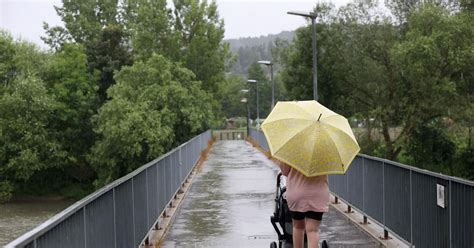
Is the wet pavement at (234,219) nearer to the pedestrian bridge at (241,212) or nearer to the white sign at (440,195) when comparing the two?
the pedestrian bridge at (241,212)

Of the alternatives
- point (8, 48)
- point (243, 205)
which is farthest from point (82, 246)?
point (8, 48)

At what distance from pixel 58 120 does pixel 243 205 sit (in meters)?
33.5

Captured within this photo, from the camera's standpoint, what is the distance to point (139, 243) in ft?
27.8

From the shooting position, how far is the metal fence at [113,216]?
4.23 m

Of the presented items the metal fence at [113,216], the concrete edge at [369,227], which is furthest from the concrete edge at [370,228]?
the metal fence at [113,216]

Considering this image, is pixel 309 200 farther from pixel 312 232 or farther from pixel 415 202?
pixel 415 202

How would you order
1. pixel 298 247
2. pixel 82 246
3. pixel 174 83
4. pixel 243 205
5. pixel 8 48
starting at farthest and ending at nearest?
pixel 8 48, pixel 174 83, pixel 243 205, pixel 298 247, pixel 82 246

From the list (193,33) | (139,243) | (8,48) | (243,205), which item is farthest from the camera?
(193,33)

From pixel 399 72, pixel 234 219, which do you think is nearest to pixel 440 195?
pixel 234 219

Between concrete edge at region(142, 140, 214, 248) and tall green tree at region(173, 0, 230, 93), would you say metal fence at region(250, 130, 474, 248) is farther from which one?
tall green tree at region(173, 0, 230, 93)

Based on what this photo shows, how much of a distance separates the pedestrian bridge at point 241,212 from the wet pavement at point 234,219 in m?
0.02

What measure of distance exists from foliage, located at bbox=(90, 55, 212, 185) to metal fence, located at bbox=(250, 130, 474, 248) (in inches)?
896

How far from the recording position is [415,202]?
7.71 meters

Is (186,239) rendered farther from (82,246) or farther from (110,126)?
(110,126)
